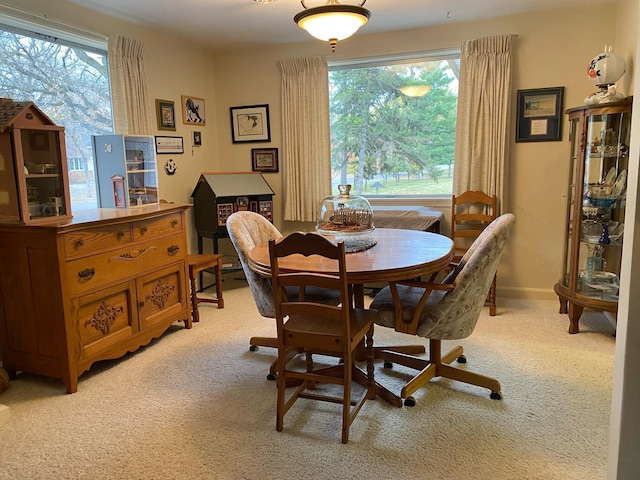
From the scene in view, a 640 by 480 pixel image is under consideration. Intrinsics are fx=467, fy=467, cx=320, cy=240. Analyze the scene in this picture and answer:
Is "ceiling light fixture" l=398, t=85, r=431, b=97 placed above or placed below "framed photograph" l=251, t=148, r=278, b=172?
above

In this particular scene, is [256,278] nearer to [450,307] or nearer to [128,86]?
[450,307]

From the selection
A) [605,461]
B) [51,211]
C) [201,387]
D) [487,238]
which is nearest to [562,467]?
[605,461]

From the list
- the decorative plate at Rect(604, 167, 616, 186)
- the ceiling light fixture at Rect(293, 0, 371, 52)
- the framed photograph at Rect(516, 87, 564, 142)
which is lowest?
the decorative plate at Rect(604, 167, 616, 186)

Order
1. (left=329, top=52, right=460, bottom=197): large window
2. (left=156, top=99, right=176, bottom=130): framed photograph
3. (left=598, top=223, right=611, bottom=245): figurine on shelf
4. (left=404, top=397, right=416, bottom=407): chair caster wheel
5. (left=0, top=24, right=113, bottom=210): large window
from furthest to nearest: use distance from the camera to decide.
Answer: (left=329, top=52, right=460, bottom=197): large window
(left=156, top=99, right=176, bottom=130): framed photograph
(left=598, top=223, right=611, bottom=245): figurine on shelf
(left=0, top=24, right=113, bottom=210): large window
(left=404, top=397, right=416, bottom=407): chair caster wheel

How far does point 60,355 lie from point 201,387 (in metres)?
0.79

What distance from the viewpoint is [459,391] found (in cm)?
249

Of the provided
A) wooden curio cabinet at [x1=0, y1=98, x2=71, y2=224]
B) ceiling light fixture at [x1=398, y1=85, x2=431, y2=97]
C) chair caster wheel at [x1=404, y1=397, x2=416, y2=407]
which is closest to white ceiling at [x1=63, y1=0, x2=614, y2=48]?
ceiling light fixture at [x1=398, y1=85, x2=431, y2=97]

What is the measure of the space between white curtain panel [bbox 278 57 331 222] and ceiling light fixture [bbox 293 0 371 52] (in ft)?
5.96

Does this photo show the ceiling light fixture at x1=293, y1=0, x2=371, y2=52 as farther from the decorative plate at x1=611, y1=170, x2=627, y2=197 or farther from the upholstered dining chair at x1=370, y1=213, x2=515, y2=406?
the decorative plate at x1=611, y1=170, x2=627, y2=197

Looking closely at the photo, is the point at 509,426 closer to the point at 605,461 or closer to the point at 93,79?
the point at 605,461

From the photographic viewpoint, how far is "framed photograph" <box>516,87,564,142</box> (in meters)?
3.85

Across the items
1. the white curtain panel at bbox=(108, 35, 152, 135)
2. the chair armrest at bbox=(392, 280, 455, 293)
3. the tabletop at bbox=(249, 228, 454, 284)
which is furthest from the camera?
the white curtain panel at bbox=(108, 35, 152, 135)

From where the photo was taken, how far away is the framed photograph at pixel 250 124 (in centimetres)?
477

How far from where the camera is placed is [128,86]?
3.72 metres
